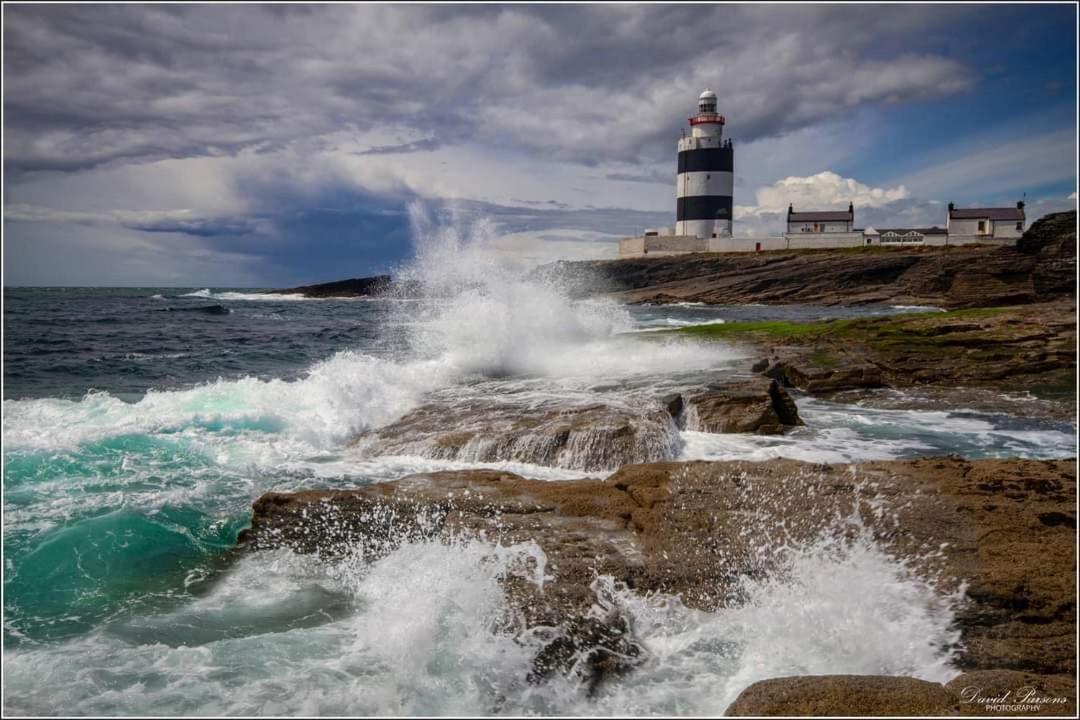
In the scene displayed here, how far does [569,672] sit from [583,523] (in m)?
1.40

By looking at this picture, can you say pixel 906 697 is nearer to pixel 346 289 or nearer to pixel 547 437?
pixel 547 437

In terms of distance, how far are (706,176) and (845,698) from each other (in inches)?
2330

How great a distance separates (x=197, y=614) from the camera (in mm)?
4941

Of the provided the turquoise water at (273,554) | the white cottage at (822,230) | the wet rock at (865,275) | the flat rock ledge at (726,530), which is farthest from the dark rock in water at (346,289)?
the flat rock ledge at (726,530)

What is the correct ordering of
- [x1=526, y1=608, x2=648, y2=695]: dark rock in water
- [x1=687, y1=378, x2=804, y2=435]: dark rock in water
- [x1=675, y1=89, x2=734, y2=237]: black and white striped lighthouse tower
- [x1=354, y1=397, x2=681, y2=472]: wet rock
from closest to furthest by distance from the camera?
[x1=526, y1=608, x2=648, y2=695]: dark rock in water, [x1=354, y1=397, x2=681, y2=472]: wet rock, [x1=687, y1=378, x2=804, y2=435]: dark rock in water, [x1=675, y1=89, x2=734, y2=237]: black and white striped lighthouse tower

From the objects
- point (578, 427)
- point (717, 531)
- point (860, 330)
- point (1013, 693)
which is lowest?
point (1013, 693)

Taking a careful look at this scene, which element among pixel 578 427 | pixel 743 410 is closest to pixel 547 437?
pixel 578 427

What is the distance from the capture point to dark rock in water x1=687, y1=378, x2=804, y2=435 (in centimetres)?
1002

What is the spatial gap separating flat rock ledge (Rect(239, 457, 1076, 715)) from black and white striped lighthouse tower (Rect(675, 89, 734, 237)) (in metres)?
55.6

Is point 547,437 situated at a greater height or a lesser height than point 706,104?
lesser

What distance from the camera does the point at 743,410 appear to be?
10.2m

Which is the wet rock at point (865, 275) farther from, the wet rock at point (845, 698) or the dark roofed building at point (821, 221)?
the wet rock at point (845, 698)

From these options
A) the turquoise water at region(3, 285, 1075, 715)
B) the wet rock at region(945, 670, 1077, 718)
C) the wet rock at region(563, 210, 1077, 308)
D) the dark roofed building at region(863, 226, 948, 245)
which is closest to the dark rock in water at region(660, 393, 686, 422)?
the turquoise water at region(3, 285, 1075, 715)

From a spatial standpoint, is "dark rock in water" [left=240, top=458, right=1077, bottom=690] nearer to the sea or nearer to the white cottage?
the sea
